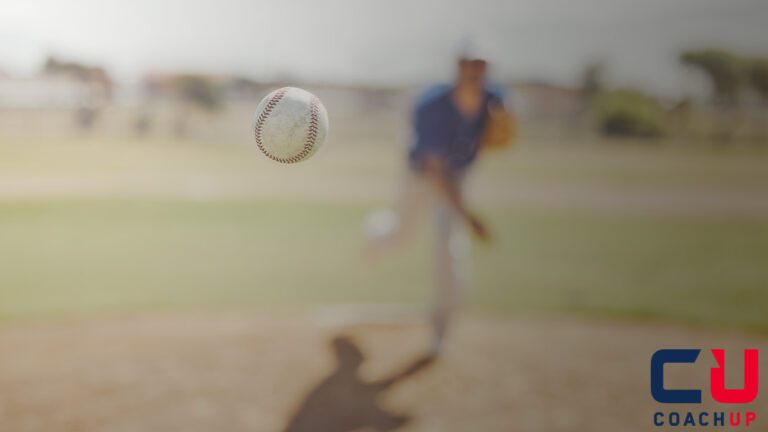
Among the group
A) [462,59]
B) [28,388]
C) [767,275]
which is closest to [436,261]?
[462,59]

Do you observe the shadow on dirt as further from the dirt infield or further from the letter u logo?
the letter u logo

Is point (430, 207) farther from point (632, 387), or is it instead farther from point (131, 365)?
point (131, 365)

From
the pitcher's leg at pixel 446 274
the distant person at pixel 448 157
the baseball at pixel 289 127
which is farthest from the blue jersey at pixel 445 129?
the baseball at pixel 289 127

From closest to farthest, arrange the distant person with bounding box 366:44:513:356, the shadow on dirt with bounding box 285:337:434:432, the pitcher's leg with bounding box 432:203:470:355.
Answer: the shadow on dirt with bounding box 285:337:434:432 < the distant person with bounding box 366:44:513:356 < the pitcher's leg with bounding box 432:203:470:355

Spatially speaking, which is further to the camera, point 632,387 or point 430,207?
point 430,207

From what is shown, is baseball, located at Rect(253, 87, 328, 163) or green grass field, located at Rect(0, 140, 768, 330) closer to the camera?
baseball, located at Rect(253, 87, 328, 163)

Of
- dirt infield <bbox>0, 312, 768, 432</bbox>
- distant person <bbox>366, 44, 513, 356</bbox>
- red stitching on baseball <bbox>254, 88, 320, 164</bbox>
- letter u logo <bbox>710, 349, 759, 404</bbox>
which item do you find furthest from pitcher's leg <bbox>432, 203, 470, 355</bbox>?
red stitching on baseball <bbox>254, 88, 320, 164</bbox>
